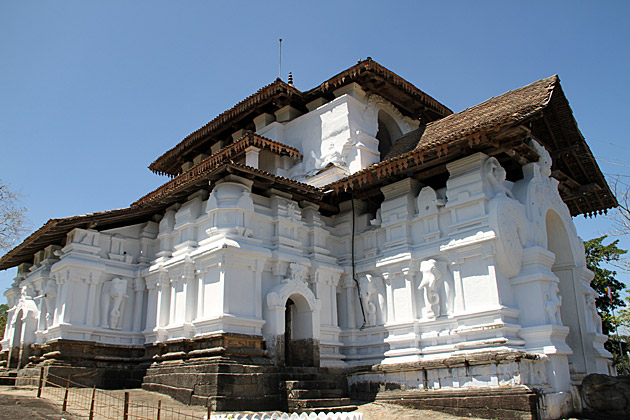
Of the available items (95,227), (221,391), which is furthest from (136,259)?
(221,391)

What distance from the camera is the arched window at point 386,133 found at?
64.2 feet

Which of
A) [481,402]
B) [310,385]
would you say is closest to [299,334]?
[310,385]

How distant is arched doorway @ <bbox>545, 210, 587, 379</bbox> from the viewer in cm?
1373

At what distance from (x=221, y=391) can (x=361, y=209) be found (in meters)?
7.39

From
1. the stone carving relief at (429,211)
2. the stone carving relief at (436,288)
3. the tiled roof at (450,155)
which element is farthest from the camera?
the stone carving relief at (429,211)

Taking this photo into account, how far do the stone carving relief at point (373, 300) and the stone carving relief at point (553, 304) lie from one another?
4.32 metres

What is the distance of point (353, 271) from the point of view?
15.8 meters

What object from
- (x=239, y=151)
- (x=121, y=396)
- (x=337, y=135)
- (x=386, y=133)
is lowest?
(x=121, y=396)

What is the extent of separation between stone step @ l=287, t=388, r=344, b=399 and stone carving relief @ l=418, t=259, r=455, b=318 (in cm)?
312

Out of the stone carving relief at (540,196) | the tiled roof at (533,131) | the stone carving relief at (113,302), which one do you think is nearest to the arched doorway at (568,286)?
the stone carving relief at (540,196)

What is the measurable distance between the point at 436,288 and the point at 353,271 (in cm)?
301

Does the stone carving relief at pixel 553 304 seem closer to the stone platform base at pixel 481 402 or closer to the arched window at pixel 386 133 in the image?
the stone platform base at pixel 481 402

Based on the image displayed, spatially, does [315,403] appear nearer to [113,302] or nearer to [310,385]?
[310,385]

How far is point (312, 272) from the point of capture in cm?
1523
